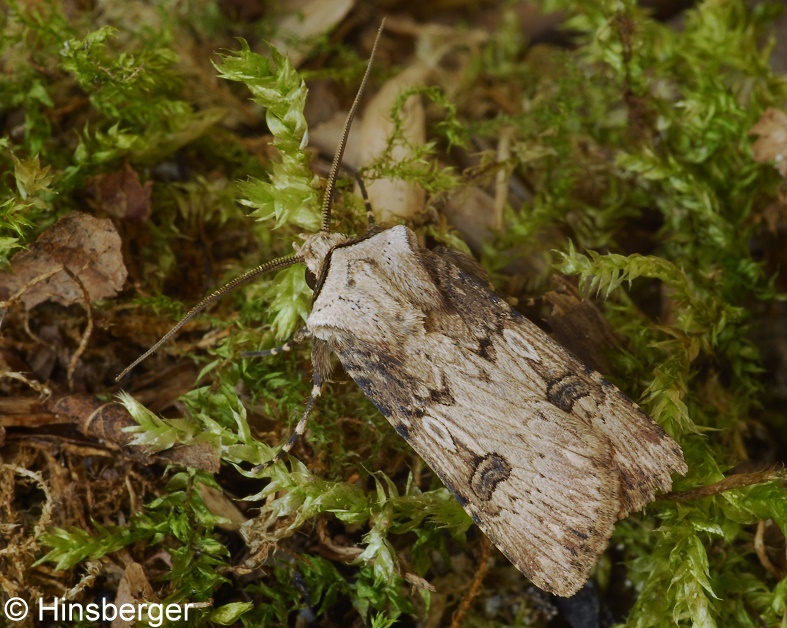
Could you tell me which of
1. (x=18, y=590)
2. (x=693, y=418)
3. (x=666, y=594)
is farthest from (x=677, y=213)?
(x=18, y=590)

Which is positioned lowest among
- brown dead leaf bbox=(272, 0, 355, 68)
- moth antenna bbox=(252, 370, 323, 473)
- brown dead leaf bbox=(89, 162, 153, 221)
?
moth antenna bbox=(252, 370, 323, 473)

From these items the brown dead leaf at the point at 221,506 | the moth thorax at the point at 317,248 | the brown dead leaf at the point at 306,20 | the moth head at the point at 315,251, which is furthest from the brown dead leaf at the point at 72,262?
the brown dead leaf at the point at 306,20

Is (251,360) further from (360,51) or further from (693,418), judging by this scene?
(360,51)

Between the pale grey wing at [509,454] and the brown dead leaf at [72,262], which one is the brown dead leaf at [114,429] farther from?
the pale grey wing at [509,454]

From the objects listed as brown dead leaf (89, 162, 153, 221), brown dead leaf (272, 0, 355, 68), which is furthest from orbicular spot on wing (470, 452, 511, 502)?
brown dead leaf (272, 0, 355, 68)

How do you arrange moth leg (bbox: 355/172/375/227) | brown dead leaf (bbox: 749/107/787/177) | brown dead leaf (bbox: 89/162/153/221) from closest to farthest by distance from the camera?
1. moth leg (bbox: 355/172/375/227)
2. brown dead leaf (bbox: 89/162/153/221)
3. brown dead leaf (bbox: 749/107/787/177)

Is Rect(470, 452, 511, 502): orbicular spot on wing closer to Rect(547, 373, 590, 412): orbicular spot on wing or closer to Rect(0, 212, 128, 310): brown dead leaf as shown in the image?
Rect(547, 373, 590, 412): orbicular spot on wing

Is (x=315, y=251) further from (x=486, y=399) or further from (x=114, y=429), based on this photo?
(x=114, y=429)
